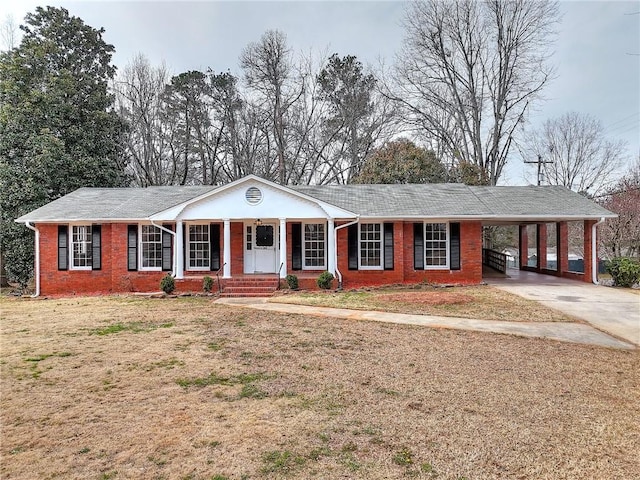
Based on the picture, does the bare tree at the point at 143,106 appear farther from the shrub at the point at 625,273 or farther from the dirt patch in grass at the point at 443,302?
the shrub at the point at 625,273

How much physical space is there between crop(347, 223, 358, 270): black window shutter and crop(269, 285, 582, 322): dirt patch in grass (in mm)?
1500

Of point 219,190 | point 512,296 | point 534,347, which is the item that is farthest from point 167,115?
point 534,347

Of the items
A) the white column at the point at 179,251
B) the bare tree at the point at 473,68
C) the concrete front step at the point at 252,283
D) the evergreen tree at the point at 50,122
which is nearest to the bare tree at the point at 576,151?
the bare tree at the point at 473,68

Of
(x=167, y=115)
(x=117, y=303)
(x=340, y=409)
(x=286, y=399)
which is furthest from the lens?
(x=167, y=115)

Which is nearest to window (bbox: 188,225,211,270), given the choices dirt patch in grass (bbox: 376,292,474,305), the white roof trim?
the white roof trim

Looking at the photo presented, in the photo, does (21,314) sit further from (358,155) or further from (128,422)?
(358,155)

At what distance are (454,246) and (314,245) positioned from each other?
204 inches

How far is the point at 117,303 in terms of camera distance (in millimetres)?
12133

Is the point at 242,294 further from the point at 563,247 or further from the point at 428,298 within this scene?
the point at 563,247

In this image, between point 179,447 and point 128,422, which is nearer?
point 179,447

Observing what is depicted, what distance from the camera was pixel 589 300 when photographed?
11680 mm

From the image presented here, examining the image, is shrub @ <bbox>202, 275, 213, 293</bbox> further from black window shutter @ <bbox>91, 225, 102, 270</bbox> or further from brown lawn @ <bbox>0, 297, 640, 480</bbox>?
brown lawn @ <bbox>0, 297, 640, 480</bbox>

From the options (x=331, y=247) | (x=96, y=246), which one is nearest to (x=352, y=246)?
(x=331, y=247)

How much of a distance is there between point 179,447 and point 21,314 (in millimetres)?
9300
